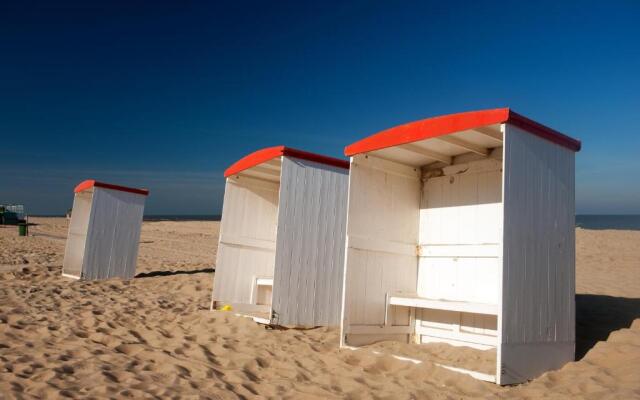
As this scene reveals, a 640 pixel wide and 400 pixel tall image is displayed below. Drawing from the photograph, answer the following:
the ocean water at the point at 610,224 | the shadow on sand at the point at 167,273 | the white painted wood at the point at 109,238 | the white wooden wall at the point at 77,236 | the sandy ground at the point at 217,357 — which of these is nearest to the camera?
the sandy ground at the point at 217,357

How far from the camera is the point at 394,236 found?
6.69m

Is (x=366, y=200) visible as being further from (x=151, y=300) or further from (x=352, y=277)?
(x=151, y=300)

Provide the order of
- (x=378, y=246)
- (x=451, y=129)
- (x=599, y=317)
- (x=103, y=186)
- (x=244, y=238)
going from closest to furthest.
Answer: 1. (x=451, y=129)
2. (x=378, y=246)
3. (x=599, y=317)
4. (x=244, y=238)
5. (x=103, y=186)

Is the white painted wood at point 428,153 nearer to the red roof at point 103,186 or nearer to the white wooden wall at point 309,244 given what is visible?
the white wooden wall at point 309,244

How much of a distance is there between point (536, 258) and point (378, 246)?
6.76ft

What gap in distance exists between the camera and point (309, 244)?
7496mm

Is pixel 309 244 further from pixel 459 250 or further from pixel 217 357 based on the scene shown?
pixel 217 357

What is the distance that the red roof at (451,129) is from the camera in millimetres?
4637

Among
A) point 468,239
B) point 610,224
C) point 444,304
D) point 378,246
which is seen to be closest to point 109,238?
point 378,246

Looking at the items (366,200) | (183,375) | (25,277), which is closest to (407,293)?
(366,200)

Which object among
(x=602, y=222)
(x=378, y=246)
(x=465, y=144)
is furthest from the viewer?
(x=602, y=222)

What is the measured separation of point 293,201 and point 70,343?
346 centimetres

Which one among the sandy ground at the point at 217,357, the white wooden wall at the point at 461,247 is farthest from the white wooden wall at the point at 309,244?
the white wooden wall at the point at 461,247

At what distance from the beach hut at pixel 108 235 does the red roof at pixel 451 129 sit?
764cm
